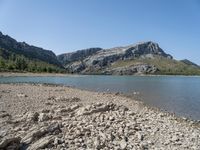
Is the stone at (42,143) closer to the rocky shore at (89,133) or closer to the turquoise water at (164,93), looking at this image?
the rocky shore at (89,133)

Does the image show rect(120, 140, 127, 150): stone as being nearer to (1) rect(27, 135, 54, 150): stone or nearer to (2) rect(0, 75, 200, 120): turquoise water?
(1) rect(27, 135, 54, 150): stone

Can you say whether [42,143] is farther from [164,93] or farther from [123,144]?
[164,93]

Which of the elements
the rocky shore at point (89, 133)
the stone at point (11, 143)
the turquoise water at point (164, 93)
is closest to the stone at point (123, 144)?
the rocky shore at point (89, 133)

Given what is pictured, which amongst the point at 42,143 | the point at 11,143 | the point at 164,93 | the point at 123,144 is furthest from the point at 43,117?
the point at 164,93

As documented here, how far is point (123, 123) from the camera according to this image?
20.4 meters

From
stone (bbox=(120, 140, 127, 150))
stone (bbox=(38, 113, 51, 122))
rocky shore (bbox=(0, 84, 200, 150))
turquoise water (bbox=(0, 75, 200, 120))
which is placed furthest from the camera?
turquoise water (bbox=(0, 75, 200, 120))

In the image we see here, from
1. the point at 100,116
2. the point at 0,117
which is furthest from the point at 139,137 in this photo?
the point at 0,117

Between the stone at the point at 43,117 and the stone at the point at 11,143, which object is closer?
the stone at the point at 11,143

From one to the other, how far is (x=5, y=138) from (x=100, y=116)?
922 centimetres

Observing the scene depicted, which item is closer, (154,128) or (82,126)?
(82,126)

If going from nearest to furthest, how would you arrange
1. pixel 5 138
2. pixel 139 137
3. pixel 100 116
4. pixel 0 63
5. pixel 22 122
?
1. pixel 5 138
2. pixel 139 137
3. pixel 22 122
4. pixel 100 116
5. pixel 0 63

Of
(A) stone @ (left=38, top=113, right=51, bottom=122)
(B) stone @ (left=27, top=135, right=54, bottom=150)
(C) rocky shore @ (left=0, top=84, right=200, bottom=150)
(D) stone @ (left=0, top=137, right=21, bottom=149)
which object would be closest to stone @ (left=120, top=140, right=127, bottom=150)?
(C) rocky shore @ (left=0, top=84, right=200, bottom=150)

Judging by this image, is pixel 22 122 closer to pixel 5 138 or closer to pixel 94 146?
pixel 5 138

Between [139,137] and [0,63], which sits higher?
[0,63]
